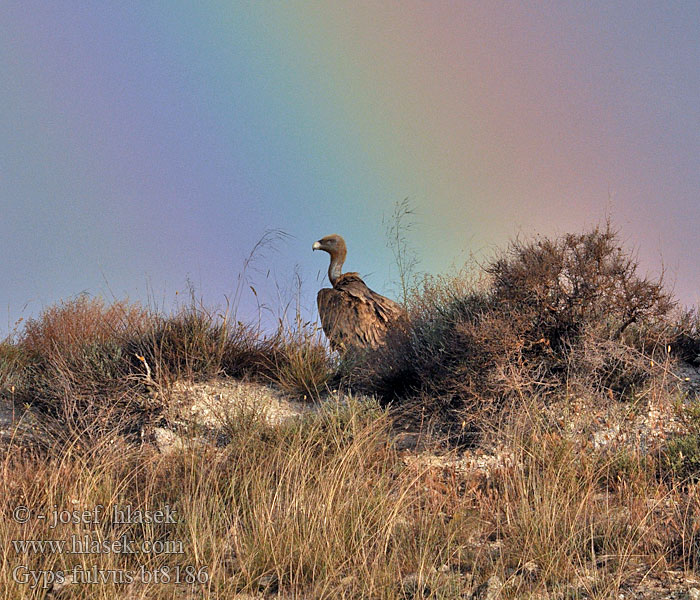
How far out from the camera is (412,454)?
586 centimetres

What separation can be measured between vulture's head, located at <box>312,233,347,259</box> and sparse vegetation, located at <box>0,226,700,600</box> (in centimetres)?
325

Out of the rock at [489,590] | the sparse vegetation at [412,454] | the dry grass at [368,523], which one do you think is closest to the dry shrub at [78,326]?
the sparse vegetation at [412,454]

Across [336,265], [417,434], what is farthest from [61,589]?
[336,265]

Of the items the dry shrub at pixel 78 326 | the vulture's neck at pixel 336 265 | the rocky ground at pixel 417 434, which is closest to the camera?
the rocky ground at pixel 417 434

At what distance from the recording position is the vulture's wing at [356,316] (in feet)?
30.1

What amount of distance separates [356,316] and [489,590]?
20.3 feet

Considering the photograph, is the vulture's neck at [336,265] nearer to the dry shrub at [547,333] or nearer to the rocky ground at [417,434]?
the rocky ground at [417,434]

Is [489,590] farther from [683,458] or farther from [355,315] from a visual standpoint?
[355,315]

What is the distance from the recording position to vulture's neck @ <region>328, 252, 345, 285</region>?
11.4 metres

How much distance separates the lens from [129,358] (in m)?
7.27

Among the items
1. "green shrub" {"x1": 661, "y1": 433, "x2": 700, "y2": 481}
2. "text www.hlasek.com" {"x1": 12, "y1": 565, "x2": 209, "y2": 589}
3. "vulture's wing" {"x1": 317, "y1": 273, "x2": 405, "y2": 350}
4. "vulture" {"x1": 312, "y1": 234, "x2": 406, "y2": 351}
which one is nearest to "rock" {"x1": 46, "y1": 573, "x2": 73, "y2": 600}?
"text www.hlasek.com" {"x1": 12, "y1": 565, "x2": 209, "y2": 589}

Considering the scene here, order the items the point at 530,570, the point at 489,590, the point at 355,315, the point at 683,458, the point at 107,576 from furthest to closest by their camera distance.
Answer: the point at 355,315 → the point at 683,458 → the point at 530,570 → the point at 107,576 → the point at 489,590

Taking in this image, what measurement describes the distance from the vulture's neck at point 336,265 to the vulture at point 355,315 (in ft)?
4.27

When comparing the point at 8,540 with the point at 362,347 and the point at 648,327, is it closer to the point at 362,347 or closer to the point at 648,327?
the point at 362,347
